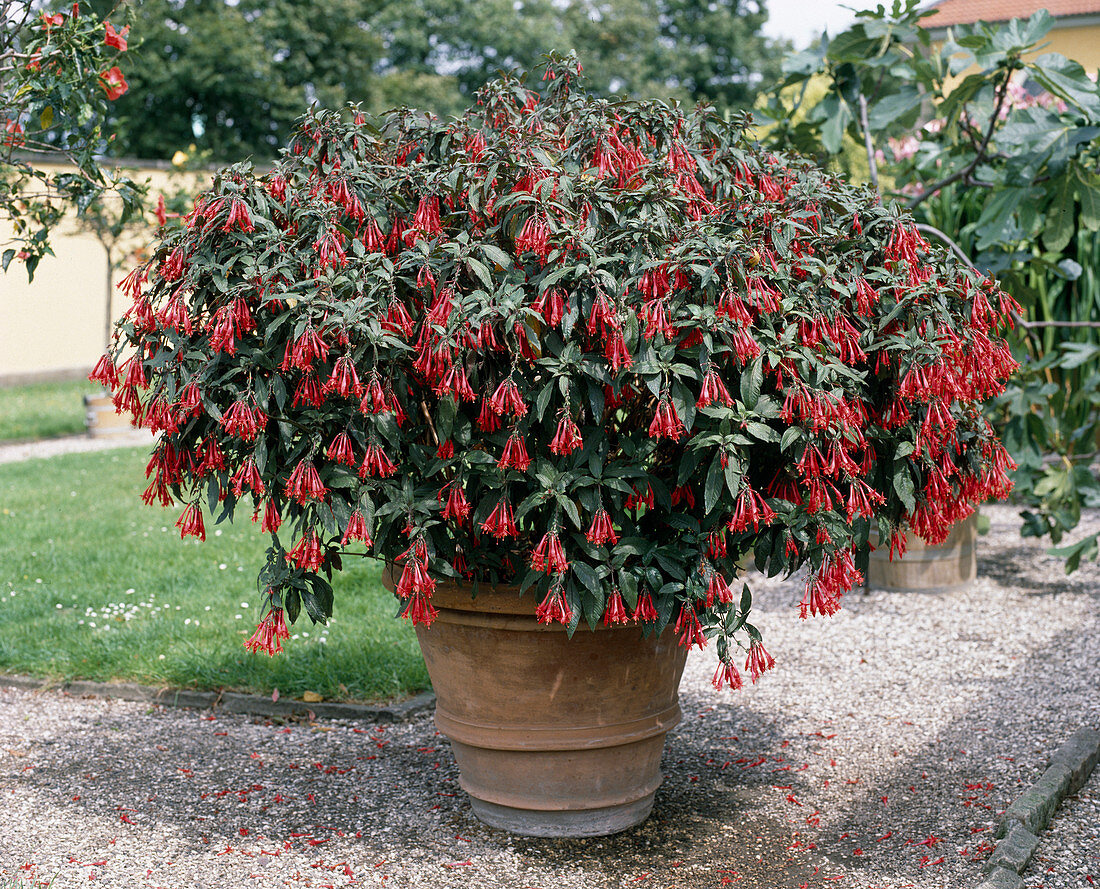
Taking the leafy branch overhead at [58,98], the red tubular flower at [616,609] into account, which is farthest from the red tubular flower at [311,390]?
the leafy branch overhead at [58,98]

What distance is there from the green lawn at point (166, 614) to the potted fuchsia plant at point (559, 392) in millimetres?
1589

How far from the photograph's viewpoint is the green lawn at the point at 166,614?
14.8 ft

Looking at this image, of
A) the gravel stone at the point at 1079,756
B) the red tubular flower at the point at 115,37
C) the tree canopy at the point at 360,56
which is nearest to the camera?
the gravel stone at the point at 1079,756

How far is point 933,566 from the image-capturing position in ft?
20.0

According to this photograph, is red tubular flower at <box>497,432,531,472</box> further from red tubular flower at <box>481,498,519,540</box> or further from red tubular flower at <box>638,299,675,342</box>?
red tubular flower at <box>638,299,675,342</box>

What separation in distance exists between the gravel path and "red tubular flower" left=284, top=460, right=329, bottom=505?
46.7 inches

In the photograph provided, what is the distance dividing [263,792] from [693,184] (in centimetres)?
237

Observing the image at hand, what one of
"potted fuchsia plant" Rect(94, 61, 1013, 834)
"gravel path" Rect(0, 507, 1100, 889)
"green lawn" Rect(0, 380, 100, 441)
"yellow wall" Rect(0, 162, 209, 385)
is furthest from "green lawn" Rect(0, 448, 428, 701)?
"yellow wall" Rect(0, 162, 209, 385)

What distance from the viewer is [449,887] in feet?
9.50

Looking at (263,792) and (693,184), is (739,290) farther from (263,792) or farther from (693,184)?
(263,792)

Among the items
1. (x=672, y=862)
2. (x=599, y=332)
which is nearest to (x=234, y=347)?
(x=599, y=332)

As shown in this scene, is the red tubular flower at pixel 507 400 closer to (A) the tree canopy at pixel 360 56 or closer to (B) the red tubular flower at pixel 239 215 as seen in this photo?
(B) the red tubular flower at pixel 239 215

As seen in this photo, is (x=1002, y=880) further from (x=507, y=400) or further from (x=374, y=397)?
(x=374, y=397)

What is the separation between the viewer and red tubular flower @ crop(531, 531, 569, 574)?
2.42 m
